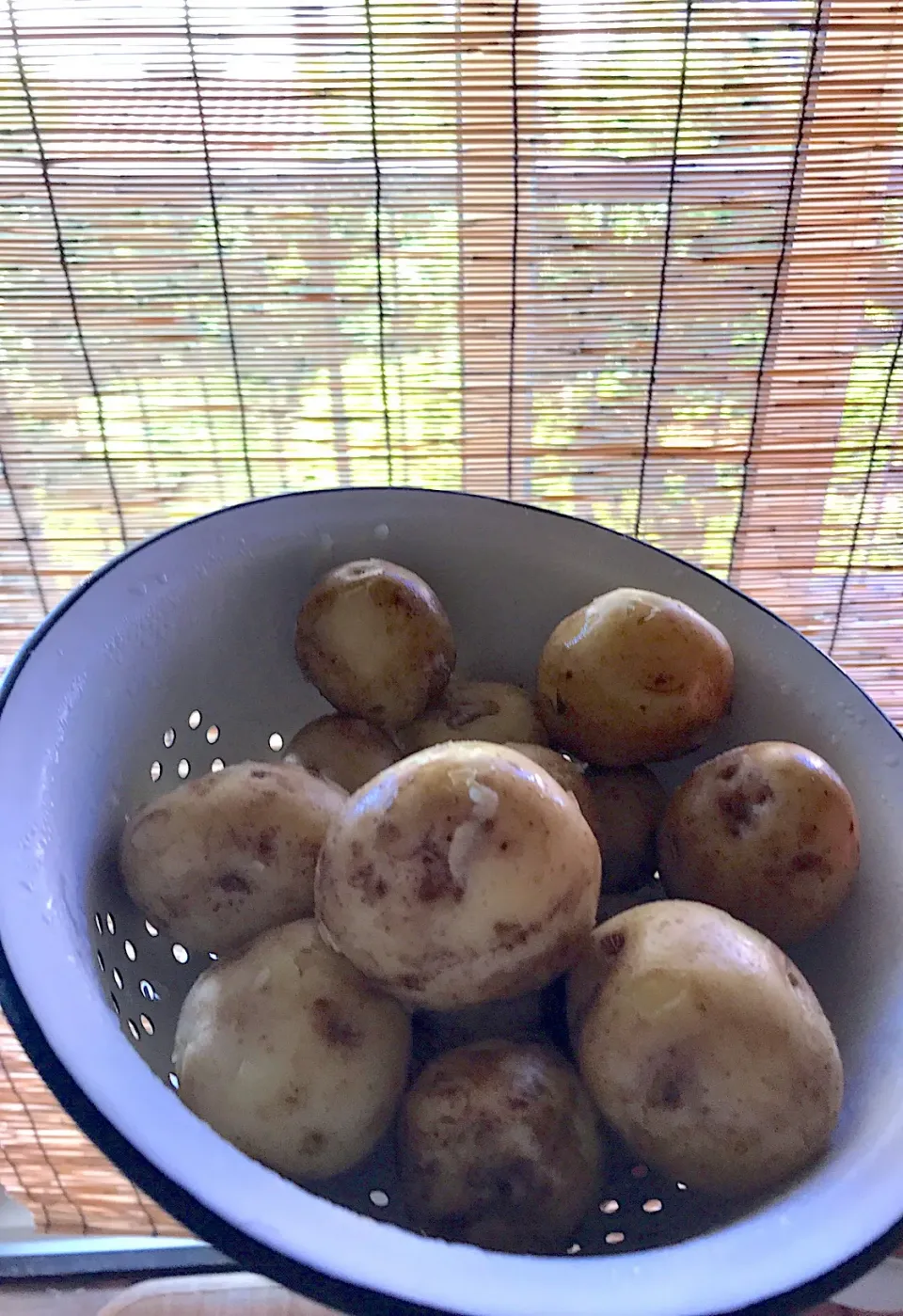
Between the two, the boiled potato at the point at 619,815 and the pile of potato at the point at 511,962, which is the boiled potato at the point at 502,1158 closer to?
the pile of potato at the point at 511,962

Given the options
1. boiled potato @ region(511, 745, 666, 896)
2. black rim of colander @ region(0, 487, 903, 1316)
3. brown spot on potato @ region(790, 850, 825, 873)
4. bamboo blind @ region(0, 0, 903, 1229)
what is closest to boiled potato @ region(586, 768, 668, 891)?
boiled potato @ region(511, 745, 666, 896)

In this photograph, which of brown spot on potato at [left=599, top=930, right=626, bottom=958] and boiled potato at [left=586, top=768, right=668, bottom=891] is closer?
brown spot on potato at [left=599, top=930, right=626, bottom=958]

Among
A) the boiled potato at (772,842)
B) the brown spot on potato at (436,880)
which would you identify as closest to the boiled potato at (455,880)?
the brown spot on potato at (436,880)

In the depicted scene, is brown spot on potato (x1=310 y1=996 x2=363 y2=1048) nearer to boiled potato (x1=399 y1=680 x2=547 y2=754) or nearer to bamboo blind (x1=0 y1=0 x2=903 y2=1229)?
boiled potato (x1=399 y1=680 x2=547 y2=754)

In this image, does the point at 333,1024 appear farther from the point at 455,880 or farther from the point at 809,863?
the point at 809,863

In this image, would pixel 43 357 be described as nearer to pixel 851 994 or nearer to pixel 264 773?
pixel 264 773

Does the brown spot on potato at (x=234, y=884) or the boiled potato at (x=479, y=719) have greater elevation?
the brown spot on potato at (x=234, y=884)

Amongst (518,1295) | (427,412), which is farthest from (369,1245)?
(427,412)
